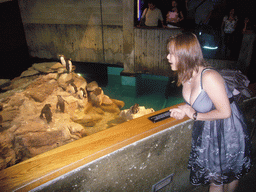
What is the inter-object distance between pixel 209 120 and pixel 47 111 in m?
4.14

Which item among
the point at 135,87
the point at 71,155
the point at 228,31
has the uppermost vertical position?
the point at 228,31

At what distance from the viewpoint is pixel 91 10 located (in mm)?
7789

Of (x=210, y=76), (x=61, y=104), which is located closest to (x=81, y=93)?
(x=61, y=104)

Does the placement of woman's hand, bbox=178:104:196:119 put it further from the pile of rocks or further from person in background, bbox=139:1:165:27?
person in background, bbox=139:1:165:27

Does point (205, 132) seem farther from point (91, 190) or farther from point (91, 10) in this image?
point (91, 10)

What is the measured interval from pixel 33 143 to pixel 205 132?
333 centimetres

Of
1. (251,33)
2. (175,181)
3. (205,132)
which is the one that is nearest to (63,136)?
(175,181)

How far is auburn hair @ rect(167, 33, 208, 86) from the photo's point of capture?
1.49m

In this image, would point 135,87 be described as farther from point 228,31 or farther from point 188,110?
point 188,110

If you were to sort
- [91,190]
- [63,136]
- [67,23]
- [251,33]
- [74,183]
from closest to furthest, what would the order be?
[74,183]
[91,190]
[63,136]
[251,33]
[67,23]

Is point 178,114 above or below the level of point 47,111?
above

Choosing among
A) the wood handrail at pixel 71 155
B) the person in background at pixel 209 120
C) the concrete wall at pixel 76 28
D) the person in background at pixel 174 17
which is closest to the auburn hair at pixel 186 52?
the person in background at pixel 209 120

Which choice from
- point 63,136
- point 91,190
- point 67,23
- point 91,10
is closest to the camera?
point 91,190

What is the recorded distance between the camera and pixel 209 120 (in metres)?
1.59
